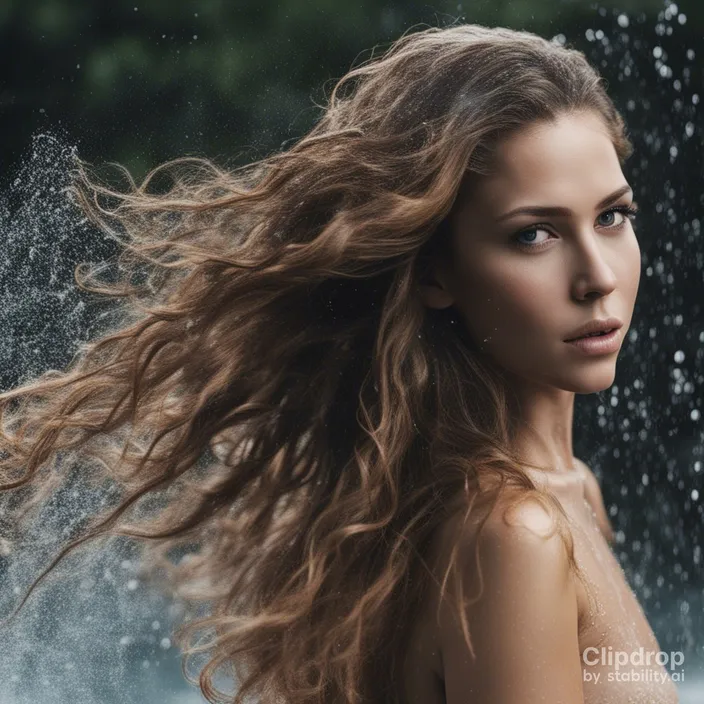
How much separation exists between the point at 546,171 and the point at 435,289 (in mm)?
227

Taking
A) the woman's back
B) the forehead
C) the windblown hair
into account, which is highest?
the forehead

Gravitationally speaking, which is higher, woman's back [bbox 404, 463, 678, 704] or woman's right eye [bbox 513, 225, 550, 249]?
woman's right eye [bbox 513, 225, 550, 249]

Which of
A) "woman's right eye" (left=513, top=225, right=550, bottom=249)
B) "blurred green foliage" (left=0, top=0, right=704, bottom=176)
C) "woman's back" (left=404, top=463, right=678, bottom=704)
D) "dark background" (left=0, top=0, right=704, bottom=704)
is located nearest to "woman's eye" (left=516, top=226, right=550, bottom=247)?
"woman's right eye" (left=513, top=225, right=550, bottom=249)

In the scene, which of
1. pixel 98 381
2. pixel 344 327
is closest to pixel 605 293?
pixel 344 327

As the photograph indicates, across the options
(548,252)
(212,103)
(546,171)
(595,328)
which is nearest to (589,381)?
(595,328)

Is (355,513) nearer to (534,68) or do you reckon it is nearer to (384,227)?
(384,227)

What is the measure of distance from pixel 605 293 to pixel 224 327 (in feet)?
1.93

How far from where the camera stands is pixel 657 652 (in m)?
1.97

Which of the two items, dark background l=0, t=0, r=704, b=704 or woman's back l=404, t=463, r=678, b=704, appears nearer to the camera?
woman's back l=404, t=463, r=678, b=704

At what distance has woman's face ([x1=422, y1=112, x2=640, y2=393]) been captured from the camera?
1.84 m

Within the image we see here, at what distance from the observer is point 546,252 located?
1844mm

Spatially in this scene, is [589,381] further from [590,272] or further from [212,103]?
[212,103]

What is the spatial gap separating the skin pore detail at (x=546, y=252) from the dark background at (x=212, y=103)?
9.91 feet

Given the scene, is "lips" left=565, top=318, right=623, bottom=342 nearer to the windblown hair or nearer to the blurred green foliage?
the windblown hair
